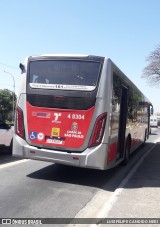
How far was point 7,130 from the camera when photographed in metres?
12.9

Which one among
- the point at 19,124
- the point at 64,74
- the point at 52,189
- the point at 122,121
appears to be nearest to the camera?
the point at 52,189

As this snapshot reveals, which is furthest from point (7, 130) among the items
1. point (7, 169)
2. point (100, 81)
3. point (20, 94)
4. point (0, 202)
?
point (0, 202)

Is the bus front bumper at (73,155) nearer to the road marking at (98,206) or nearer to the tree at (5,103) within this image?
the road marking at (98,206)

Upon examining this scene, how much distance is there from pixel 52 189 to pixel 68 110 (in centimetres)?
200

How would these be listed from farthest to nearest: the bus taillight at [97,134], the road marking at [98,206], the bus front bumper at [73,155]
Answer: the bus taillight at [97,134] < the bus front bumper at [73,155] < the road marking at [98,206]

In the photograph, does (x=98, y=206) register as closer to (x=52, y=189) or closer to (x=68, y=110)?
(x=52, y=189)

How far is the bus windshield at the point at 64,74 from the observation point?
27.5 ft

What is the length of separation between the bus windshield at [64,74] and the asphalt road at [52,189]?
2436 millimetres

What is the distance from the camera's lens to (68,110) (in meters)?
8.44

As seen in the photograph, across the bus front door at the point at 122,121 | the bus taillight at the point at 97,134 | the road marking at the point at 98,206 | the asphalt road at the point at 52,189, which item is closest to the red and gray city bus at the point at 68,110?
the bus taillight at the point at 97,134

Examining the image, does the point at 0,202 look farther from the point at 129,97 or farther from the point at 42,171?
the point at 129,97

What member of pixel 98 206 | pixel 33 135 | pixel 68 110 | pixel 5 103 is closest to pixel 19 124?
pixel 33 135

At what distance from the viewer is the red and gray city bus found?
27.0 feet

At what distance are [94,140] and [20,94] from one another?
2.39m
